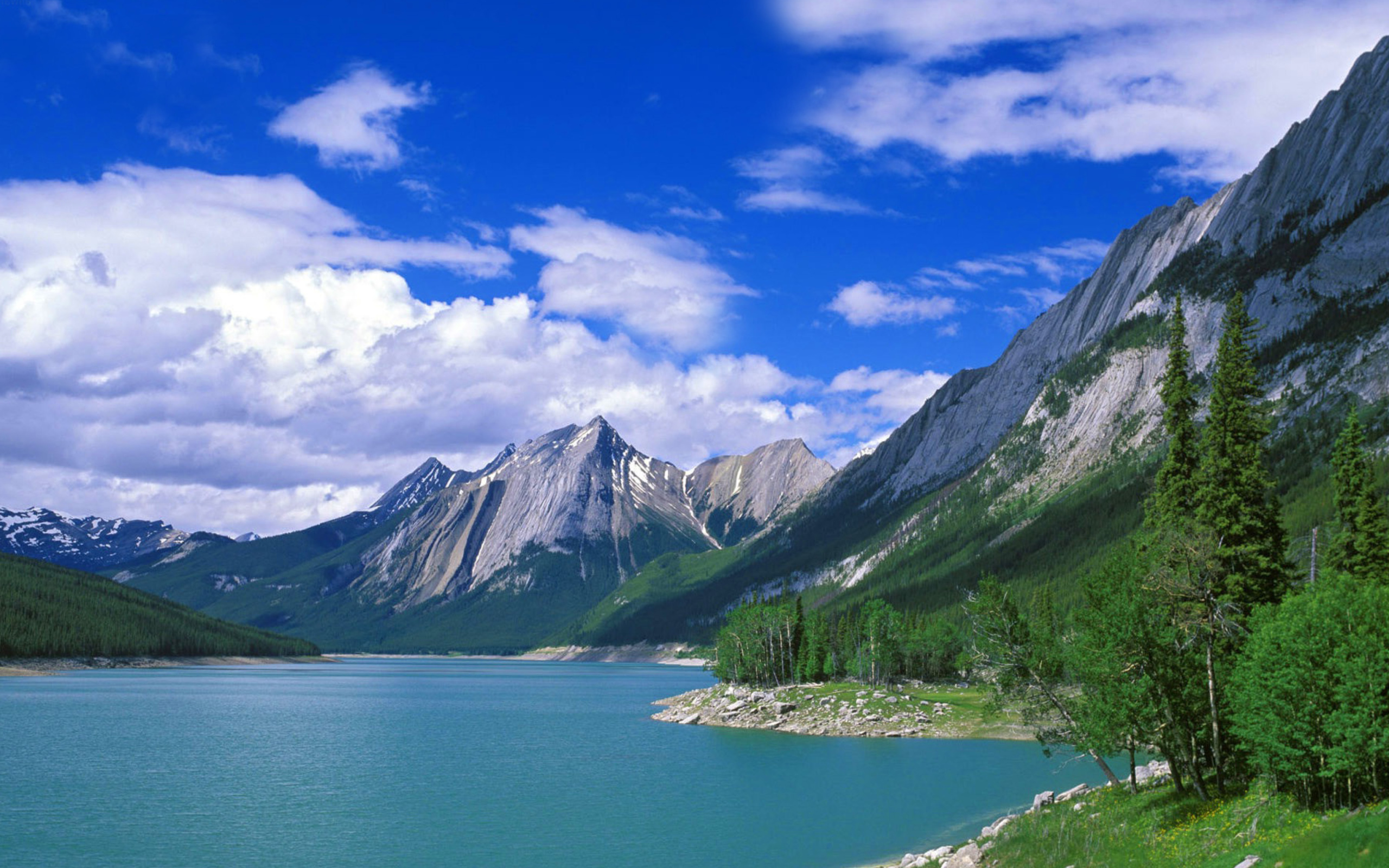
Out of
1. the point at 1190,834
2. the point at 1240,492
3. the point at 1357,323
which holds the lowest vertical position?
the point at 1190,834

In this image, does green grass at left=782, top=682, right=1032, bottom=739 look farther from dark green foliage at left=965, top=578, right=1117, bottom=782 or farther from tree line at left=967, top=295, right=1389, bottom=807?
tree line at left=967, top=295, right=1389, bottom=807

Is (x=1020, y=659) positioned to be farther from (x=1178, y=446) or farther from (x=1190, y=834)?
(x=1178, y=446)

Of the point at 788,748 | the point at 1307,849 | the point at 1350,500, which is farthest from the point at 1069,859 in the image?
the point at 788,748

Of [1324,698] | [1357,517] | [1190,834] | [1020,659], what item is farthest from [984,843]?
[1357,517]

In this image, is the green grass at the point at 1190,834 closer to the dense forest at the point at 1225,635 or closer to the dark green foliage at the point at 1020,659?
the dense forest at the point at 1225,635

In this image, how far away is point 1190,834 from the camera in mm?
35906

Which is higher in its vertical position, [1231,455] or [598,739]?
[1231,455]

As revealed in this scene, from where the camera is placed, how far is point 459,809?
195ft

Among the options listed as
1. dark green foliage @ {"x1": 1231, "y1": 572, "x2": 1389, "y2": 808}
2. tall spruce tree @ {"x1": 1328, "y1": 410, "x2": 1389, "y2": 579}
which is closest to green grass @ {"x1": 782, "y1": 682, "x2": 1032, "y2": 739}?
tall spruce tree @ {"x1": 1328, "y1": 410, "x2": 1389, "y2": 579}

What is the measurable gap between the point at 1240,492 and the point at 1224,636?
29.1ft

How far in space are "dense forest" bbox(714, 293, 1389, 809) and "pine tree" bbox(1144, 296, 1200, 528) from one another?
13 cm

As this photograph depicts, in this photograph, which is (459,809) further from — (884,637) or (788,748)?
(884,637)

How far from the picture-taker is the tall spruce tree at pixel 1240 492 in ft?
148

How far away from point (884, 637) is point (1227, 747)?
92.2 m
